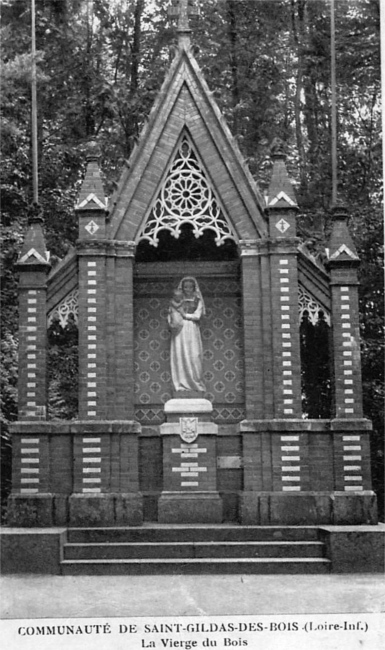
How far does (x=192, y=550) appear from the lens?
42.5 ft

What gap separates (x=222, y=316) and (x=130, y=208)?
2.63 m

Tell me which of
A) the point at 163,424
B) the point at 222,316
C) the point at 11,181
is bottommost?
the point at 163,424

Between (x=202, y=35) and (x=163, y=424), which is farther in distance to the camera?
(x=202, y=35)

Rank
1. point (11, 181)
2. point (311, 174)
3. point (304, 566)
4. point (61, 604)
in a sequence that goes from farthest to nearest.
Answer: point (311, 174) → point (11, 181) → point (304, 566) → point (61, 604)

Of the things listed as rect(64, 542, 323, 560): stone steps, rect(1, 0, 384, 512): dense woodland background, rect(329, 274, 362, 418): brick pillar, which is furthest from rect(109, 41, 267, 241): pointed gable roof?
rect(1, 0, 384, 512): dense woodland background

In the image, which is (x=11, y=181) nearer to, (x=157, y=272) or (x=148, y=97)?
(x=148, y=97)

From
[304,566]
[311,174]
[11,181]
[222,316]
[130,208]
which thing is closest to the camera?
[304,566]

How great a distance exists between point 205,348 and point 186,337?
721 millimetres

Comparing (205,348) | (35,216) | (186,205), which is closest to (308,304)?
(205,348)

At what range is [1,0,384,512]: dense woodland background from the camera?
72.5 ft

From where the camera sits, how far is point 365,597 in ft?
37.3

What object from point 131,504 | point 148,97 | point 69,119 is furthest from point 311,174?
point 131,504

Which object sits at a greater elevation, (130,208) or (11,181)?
(11,181)

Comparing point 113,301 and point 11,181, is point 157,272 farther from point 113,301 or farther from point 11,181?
point 11,181
